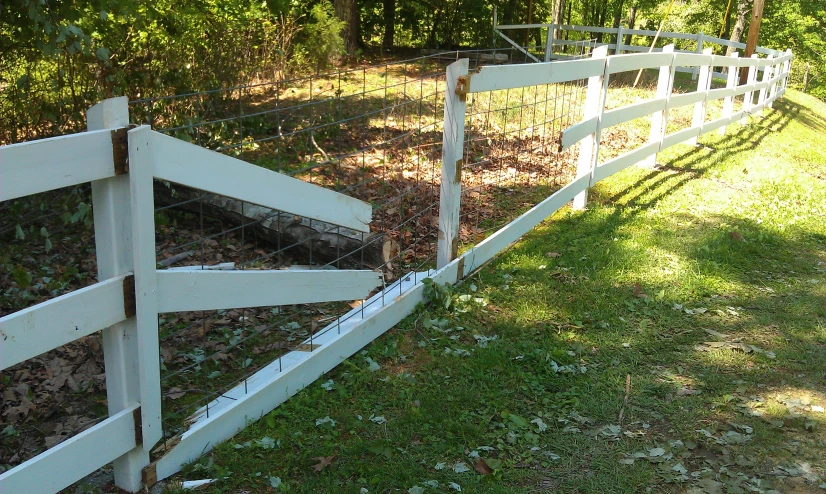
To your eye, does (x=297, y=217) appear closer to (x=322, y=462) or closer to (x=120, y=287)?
(x=322, y=462)

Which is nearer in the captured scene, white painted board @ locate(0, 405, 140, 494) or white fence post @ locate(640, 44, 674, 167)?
white painted board @ locate(0, 405, 140, 494)

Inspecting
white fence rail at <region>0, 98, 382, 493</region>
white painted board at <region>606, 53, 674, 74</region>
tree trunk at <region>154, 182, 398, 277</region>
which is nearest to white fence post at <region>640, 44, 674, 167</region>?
white painted board at <region>606, 53, 674, 74</region>

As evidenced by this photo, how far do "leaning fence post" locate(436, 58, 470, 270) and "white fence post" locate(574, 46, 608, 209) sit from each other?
259cm

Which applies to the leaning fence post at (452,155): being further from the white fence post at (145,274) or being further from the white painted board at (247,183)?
the white fence post at (145,274)

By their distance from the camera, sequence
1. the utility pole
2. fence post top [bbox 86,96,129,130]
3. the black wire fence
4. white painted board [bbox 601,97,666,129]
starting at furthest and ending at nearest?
1. the utility pole
2. white painted board [bbox 601,97,666,129]
3. the black wire fence
4. fence post top [bbox 86,96,129,130]

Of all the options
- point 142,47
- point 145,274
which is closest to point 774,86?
point 142,47

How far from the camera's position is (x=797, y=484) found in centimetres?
358

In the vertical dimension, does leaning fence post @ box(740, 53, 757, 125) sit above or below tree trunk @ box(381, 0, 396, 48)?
below

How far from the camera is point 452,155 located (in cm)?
543

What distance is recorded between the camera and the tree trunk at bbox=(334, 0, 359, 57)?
17.0 m

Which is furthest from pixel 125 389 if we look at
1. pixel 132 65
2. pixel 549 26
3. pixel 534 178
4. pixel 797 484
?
pixel 549 26

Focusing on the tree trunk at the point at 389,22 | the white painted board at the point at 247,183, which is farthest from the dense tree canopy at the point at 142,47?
the white painted board at the point at 247,183

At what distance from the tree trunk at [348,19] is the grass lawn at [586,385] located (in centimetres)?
1110

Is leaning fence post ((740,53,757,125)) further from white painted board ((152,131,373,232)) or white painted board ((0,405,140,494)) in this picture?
white painted board ((0,405,140,494))
